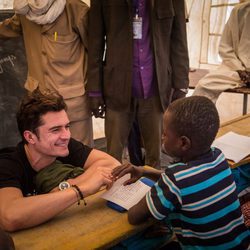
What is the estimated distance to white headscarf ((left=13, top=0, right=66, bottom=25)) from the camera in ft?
7.86

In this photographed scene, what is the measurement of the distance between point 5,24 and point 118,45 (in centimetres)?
93

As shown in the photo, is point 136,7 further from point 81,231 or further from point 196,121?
point 81,231

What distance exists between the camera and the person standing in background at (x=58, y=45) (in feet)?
8.04

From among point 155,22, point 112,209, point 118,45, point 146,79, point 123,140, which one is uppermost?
point 155,22

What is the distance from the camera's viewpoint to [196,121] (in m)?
1.27

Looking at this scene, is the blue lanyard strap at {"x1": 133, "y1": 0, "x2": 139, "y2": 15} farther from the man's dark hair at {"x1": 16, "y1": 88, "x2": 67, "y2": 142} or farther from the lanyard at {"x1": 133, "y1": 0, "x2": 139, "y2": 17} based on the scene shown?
the man's dark hair at {"x1": 16, "y1": 88, "x2": 67, "y2": 142}

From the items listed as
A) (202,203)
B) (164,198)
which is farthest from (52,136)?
(202,203)

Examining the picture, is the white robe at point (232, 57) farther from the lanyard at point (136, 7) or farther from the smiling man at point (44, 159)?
the smiling man at point (44, 159)

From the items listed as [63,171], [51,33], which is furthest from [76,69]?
[63,171]

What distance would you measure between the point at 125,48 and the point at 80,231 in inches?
61.5

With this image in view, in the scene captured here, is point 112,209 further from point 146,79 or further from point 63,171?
point 146,79

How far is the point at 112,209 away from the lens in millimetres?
1414

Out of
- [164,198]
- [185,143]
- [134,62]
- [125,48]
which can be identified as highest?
[125,48]

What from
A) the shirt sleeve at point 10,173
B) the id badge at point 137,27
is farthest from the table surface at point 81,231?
the id badge at point 137,27
